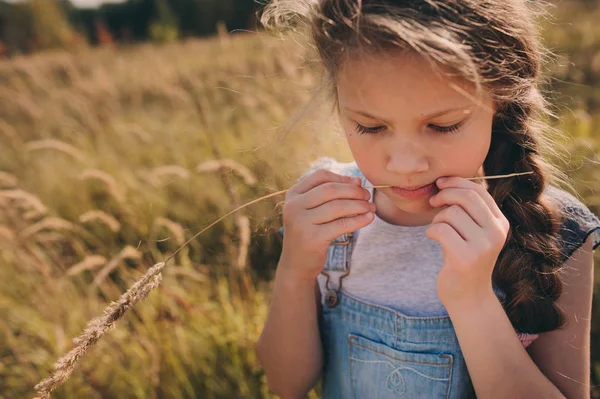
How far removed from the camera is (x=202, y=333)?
2.33m

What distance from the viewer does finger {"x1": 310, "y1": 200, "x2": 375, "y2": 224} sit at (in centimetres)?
125

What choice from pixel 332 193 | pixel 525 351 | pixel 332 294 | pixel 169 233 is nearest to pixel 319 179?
pixel 332 193

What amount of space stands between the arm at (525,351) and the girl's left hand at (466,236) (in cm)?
4

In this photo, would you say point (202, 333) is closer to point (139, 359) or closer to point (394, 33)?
point (139, 359)

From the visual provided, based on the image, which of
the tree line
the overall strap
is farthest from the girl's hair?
the tree line

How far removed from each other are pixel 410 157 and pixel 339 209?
10.2 inches

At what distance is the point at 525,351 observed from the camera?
1.16m

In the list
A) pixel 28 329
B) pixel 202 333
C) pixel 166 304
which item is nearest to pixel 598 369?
pixel 202 333

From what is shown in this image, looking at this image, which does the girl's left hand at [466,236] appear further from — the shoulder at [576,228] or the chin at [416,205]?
the shoulder at [576,228]

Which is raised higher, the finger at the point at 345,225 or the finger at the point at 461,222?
the finger at the point at 461,222

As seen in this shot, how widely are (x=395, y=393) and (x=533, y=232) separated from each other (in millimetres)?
591

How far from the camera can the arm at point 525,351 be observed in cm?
113

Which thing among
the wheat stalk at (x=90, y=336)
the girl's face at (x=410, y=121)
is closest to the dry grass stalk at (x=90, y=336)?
the wheat stalk at (x=90, y=336)

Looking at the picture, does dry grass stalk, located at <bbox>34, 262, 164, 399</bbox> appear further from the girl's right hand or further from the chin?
the chin
